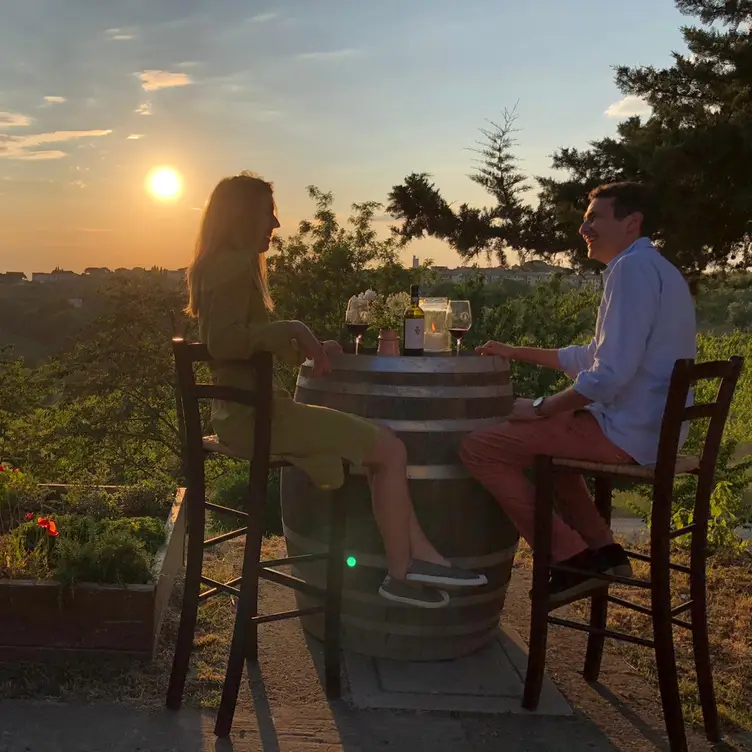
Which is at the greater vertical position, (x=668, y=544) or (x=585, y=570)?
(x=668, y=544)

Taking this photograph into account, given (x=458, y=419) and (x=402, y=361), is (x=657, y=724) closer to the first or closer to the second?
(x=458, y=419)

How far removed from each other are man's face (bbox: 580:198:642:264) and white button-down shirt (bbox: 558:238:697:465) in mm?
69

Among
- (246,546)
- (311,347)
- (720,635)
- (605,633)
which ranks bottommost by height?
(720,635)

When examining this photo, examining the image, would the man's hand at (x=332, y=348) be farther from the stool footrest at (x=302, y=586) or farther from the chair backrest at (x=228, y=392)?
the stool footrest at (x=302, y=586)

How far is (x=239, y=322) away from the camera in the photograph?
2.88m

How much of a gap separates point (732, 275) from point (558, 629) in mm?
3917

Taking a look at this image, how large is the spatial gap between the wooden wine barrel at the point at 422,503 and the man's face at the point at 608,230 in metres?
0.60

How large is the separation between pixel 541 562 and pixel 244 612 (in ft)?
3.52

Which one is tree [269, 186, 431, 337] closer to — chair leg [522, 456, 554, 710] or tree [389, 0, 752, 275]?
tree [389, 0, 752, 275]

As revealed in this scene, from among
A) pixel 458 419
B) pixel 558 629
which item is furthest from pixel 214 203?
pixel 558 629

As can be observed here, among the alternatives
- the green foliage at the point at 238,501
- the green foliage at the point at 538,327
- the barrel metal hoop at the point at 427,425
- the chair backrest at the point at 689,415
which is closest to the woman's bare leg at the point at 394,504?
the barrel metal hoop at the point at 427,425

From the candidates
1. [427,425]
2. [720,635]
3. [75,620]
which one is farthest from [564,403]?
[75,620]

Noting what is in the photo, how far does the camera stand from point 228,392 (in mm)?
2883

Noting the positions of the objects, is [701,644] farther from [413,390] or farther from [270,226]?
[270,226]
